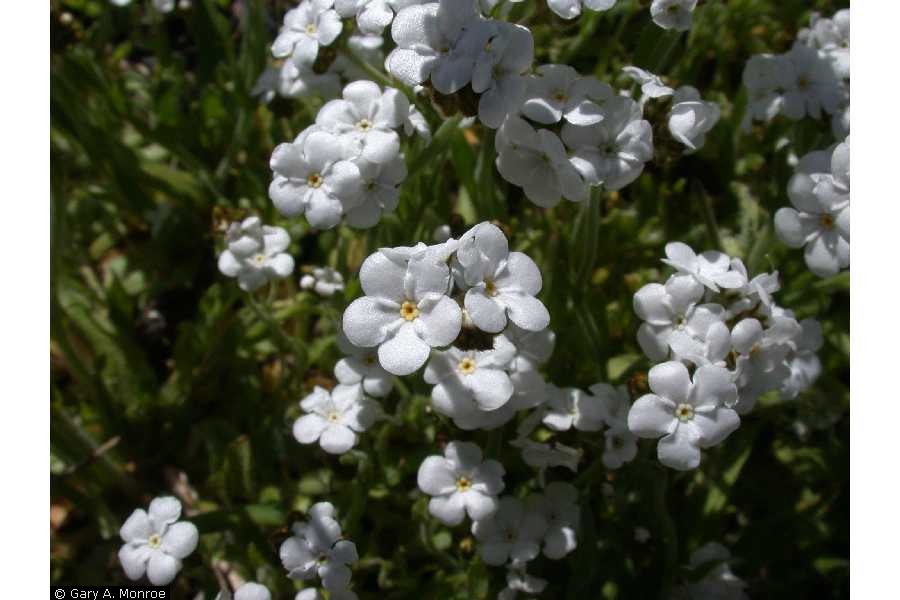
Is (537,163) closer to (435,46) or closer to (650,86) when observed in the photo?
(650,86)

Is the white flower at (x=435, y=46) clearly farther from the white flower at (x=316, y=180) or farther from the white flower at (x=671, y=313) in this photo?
the white flower at (x=671, y=313)

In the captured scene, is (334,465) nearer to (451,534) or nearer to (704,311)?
(451,534)

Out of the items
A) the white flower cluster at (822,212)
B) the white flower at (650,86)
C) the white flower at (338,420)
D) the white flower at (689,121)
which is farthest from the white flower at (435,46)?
the white flower cluster at (822,212)

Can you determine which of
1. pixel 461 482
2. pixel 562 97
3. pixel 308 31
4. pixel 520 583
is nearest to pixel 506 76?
pixel 562 97

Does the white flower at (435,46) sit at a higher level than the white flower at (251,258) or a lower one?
higher

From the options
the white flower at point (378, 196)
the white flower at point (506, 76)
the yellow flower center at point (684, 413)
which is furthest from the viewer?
the white flower at point (378, 196)

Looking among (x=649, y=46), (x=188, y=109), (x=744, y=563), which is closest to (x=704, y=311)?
(x=649, y=46)

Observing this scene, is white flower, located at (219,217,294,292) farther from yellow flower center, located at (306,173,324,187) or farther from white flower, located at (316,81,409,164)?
white flower, located at (316,81,409,164)
